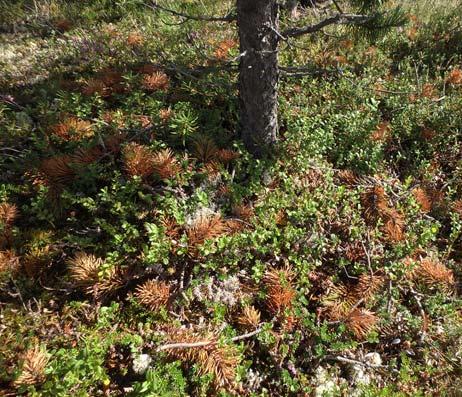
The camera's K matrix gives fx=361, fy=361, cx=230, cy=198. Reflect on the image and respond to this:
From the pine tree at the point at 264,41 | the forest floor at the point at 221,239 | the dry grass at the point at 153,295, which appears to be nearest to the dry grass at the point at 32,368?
the forest floor at the point at 221,239

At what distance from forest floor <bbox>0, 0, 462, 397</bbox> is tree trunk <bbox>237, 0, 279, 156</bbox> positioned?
0.99 ft

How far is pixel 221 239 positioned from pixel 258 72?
193 centimetres

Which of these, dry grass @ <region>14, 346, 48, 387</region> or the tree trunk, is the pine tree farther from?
dry grass @ <region>14, 346, 48, 387</region>

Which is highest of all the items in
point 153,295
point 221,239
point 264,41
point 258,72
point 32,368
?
point 264,41

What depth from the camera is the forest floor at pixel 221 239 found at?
3.22m

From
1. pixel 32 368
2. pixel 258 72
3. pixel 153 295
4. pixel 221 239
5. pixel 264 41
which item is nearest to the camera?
pixel 32 368

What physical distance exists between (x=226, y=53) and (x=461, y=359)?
559 centimetres

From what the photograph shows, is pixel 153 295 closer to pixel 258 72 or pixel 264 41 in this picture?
pixel 258 72

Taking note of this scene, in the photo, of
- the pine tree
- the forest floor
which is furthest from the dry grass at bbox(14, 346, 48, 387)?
the pine tree

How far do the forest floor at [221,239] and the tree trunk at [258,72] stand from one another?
0.30m

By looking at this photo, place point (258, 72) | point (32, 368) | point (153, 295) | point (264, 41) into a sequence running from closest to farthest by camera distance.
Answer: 1. point (32, 368)
2. point (153, 295)
3. point (264, 41)
4. point (258, 72)

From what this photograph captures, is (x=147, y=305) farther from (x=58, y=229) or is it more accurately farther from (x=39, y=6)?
(x=39, y=6)

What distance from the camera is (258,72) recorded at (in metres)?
4.09

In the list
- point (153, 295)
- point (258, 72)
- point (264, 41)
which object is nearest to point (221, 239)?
point (153, 295)
